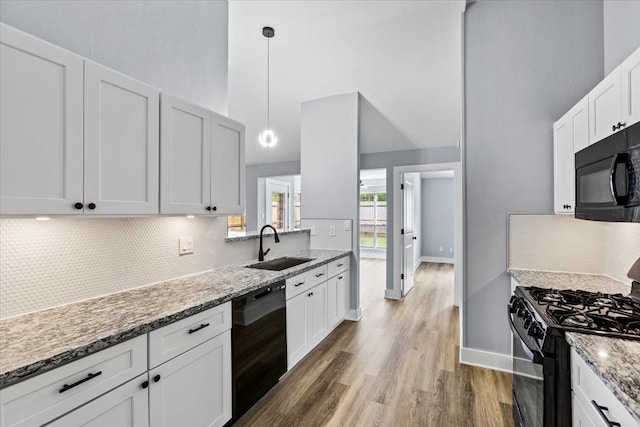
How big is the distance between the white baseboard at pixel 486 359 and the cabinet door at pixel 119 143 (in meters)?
2.79

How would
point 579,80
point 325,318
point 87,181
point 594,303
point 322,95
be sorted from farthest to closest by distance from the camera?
point 322,95 → point 325,318 → point 579,80 → point 594,303 → point 87,181

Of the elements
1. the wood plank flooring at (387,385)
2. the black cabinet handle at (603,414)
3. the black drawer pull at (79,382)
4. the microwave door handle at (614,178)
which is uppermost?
the microwave door handle at (614,178)

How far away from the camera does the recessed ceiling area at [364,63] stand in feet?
9.27

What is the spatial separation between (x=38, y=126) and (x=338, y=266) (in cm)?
275

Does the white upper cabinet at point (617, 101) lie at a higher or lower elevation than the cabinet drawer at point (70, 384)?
higher

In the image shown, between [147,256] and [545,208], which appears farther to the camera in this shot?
[545,208]

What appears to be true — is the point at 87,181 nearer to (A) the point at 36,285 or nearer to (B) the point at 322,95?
(A) the point at 36,285

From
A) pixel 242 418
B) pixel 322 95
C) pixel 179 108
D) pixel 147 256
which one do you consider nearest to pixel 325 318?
pixel 242 418

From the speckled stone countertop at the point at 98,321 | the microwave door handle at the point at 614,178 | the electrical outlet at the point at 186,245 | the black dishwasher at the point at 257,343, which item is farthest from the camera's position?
the electrical outlet at the point at 186,245

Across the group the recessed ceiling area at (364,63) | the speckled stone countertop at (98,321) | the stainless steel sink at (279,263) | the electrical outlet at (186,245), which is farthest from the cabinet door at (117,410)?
the recessed ceiling area at (364,63)

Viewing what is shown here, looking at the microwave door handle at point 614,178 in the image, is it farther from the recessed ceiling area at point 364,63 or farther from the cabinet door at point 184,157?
the recessed ceiling area at point 364,63

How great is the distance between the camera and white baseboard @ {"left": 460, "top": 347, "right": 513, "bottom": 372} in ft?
8.39

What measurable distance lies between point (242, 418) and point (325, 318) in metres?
1.26

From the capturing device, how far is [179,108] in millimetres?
1764
